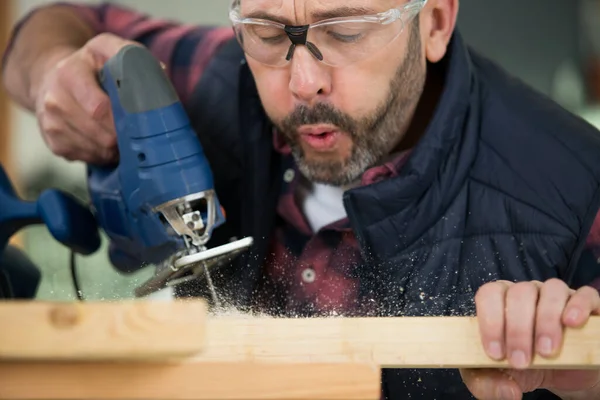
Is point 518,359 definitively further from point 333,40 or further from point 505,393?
point 333,40

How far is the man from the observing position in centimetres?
136

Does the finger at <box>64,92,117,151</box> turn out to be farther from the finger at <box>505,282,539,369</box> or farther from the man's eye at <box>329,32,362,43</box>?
the finger at <box>505,282,539,369</box>

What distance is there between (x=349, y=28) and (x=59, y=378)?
0.80 meters

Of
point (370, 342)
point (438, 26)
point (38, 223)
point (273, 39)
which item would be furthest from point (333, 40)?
point (38, 223)

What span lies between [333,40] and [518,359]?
0.64m

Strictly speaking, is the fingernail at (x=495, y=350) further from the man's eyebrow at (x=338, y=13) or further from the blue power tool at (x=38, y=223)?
the blue power tool at (x=38, y=223)

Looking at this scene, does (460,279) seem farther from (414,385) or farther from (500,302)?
(500,302)

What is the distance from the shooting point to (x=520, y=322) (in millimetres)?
937

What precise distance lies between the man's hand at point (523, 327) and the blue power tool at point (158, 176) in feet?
1.49

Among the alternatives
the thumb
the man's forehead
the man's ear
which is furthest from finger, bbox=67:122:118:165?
the man's ear

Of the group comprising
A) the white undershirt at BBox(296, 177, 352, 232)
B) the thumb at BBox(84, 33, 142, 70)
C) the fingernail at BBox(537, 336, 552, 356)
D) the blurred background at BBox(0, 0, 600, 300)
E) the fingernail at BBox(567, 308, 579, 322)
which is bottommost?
the blurred background at BBox(0, 0, 600, 300)

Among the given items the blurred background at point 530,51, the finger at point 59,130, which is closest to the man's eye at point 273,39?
the finger at point 59,130

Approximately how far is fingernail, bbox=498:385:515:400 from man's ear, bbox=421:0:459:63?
0.72 metres

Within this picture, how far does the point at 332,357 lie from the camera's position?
0.93 m
